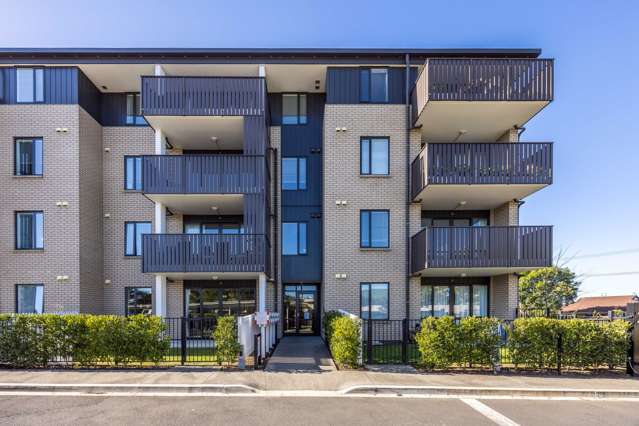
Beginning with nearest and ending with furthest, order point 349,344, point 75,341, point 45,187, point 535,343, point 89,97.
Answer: point 349,344, point 535,343, point 75,341, point 45,187, point 89,97

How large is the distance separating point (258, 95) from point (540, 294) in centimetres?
4181

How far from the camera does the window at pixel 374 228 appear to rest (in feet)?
52.5

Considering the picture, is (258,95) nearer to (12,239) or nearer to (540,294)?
(12,239)

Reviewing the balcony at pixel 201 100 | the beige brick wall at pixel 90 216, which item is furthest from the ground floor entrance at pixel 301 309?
the beige brick wall at pixel 90 216

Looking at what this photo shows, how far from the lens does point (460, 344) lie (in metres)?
10.2

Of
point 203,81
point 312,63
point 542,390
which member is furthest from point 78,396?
point 312,63

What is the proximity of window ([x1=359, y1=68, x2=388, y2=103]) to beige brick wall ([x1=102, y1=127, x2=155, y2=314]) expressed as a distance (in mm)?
9115

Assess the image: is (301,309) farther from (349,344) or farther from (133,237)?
(133,237)

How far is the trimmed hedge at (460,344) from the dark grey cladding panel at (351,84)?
30.8 ft

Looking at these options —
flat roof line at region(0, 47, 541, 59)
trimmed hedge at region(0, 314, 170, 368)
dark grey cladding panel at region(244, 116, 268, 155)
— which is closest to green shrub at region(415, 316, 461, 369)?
trimmed hedge at region(0, 314, 170, 368)

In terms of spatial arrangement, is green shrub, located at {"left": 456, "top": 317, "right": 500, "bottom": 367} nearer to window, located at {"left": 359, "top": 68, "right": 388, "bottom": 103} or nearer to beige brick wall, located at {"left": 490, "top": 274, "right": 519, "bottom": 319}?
beige brick wall, located at {"left": 490, "top": 274, "right": 519, "bottom": 319}

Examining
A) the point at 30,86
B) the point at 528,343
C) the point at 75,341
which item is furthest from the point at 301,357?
the point at 30,86

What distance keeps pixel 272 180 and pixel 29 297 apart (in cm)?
1034

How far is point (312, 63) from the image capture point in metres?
15.8
